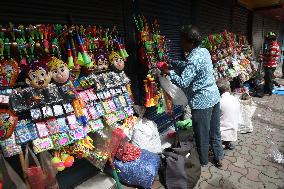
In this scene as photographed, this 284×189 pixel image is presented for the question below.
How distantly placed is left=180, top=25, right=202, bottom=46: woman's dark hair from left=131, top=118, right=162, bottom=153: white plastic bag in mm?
1446

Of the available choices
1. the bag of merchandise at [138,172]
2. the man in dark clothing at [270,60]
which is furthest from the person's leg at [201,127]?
the man in dark clothing at [270,60]

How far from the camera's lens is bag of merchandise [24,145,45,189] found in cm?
241

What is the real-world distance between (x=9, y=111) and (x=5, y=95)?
0.52 ft

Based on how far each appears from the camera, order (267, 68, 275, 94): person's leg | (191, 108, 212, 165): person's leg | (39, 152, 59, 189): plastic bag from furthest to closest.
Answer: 1. (267, 68, 275, 94): person's leg
2. (191, 108, 212, 165): person's leg
3. (39, 152, 59, 189): plastic bag

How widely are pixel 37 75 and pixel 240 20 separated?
9.19 m

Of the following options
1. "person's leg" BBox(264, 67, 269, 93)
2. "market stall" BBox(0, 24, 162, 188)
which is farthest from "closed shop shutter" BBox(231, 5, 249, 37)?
"market stall" BBox(0, 24, 162, 188)

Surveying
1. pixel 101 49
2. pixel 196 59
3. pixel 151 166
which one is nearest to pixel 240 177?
pixel 151 166

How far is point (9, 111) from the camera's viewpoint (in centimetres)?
227

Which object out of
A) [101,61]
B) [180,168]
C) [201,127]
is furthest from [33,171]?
[201,127]

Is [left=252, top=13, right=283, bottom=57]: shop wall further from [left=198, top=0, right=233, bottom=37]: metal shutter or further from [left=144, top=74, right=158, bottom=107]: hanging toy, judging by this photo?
[left=144, top=74, right=158, bottom=107]: hanging toy

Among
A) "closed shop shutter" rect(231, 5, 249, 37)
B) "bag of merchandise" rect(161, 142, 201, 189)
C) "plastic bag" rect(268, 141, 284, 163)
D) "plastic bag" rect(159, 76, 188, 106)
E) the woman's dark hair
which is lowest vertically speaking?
"plastic bag" rect(268, 141, 284, 163)

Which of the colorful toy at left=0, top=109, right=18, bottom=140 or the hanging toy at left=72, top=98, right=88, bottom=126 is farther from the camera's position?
the hanging toy at left=72, top=98, right=88, bottom=126

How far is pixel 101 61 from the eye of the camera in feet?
10.5

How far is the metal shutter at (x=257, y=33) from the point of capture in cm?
1116
